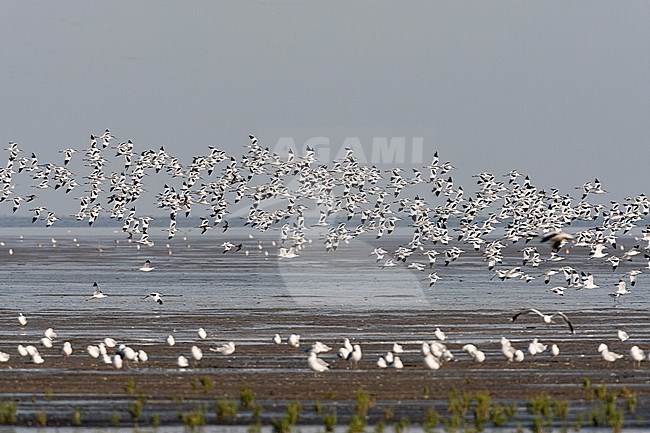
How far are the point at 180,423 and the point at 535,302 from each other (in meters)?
29.4

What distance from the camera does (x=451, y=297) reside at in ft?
164

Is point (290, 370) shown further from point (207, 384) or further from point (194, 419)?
point (194, 419)

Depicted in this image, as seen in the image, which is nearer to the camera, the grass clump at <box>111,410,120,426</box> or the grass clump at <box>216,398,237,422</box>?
the grass clump at <box>111,410,120,426</box>

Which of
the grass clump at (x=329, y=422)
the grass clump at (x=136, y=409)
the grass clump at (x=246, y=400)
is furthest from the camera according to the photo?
the grass clump at (x=246, y=400)

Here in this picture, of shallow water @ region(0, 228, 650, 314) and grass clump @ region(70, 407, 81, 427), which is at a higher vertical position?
grass clump @ region(70, 407, 81, 427)

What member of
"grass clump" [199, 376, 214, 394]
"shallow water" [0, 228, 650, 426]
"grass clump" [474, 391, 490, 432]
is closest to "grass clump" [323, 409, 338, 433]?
"shallow water" [0, 228, 650, 426]

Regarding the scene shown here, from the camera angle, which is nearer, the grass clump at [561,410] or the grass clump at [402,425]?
the grass clump at [402,425]

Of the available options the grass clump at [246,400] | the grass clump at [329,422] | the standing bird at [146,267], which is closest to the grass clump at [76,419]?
the grass clump at [246,400]

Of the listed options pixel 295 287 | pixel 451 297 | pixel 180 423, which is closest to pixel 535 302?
pixel 451 297

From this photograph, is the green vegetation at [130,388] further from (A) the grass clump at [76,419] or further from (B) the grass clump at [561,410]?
(B) the grass clump at [561,410]

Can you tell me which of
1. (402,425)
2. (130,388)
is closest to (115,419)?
(130,388)

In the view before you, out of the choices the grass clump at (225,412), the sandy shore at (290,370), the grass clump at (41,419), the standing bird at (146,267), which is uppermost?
the grass clump at (225,412)

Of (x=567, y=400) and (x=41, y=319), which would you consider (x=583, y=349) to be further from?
(x=41, y=319)

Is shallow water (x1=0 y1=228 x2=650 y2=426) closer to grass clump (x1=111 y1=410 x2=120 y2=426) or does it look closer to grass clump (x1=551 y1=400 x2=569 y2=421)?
grass clump (x1=111 y1=410 x2=120 y2=426)
